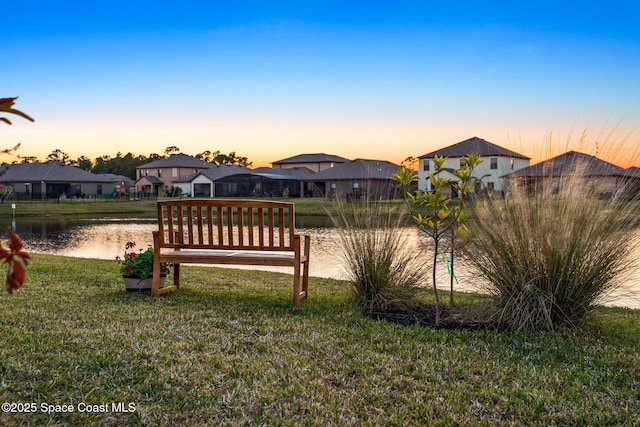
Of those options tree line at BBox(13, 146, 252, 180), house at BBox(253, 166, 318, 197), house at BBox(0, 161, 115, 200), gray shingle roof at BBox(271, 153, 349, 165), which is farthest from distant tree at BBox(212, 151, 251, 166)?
house at BBox(0, 161, 115, 200)

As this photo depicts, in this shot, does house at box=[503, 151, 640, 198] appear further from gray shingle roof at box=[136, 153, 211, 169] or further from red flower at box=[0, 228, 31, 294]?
gray shingle roof at box=[136, 153, 211, 169]

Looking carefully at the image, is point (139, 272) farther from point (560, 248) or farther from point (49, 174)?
point (49, 174)

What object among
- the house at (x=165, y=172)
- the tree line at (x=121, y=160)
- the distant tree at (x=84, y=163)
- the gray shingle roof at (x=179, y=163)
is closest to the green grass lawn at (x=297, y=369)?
the house at (x=165, y=172)

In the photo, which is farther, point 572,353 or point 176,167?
point 176,167

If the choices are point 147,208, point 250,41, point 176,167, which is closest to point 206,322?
point 250,41

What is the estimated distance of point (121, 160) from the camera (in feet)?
296

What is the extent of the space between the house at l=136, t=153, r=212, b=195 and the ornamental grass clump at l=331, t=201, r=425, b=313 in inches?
2750

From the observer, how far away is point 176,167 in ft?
248

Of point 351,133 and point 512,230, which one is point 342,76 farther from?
point 512,230

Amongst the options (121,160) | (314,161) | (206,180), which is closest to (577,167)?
(206,180)

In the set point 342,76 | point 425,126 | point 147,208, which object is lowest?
point 147,208

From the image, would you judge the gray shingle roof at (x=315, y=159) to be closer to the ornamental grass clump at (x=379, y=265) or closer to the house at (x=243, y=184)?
the house at (x=243, y=184)

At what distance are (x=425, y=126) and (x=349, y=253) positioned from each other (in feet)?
42.4

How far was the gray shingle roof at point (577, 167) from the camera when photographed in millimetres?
4508
